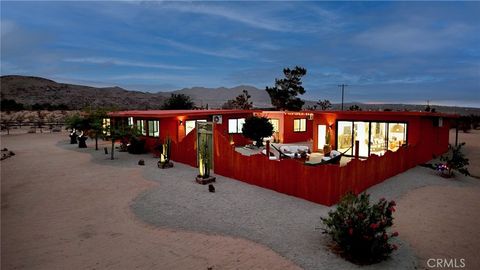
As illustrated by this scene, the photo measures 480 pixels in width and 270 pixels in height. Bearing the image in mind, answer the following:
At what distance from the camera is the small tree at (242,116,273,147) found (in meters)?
21.6

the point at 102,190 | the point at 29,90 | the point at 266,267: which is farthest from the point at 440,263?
the point at 29,90

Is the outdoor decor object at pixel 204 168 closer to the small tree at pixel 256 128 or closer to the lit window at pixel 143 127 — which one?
the small tree at pixel 256 128

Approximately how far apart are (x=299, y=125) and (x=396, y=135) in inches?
415

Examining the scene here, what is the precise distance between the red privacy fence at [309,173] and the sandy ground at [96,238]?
328 cm

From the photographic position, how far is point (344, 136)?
18.3m

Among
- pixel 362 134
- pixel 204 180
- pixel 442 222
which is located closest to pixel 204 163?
pixel 204 180

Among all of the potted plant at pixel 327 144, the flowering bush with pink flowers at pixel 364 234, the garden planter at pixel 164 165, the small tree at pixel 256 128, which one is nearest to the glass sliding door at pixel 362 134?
the potted plant at pixel 327 144

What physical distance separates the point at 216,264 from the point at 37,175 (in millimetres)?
11292

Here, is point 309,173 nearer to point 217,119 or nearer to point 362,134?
point 362,134

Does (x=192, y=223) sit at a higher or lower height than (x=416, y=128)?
lower

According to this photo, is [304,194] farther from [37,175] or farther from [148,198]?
[37,175]

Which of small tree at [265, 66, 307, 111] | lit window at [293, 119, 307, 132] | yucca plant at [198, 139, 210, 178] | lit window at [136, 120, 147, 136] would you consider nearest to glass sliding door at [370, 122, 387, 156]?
lit window at [293, 119, 307, 132]

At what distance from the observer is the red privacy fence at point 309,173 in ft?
30.5

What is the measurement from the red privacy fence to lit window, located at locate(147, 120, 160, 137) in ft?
26.3
